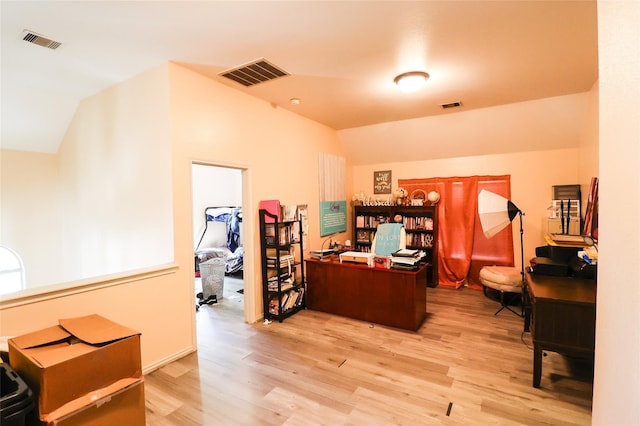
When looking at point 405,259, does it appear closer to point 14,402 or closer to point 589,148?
point 589,148

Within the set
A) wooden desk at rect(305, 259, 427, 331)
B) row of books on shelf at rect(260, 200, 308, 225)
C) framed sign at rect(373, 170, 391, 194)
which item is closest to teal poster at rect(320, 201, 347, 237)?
row of books on shelf at rect(260, 200, 308, 225)

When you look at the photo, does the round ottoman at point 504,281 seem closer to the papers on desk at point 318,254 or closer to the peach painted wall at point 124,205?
the papers on desk at point 318,254

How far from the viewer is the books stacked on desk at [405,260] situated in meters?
3.49

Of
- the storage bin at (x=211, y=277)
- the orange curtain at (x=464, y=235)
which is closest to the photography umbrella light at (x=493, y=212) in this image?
the orange curtain at (x=464, y=235)

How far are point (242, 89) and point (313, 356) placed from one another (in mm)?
3099

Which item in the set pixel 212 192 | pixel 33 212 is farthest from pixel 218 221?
pixel 33 212

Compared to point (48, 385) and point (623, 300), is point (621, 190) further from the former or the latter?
point (48, 385)

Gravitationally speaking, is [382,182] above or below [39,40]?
below

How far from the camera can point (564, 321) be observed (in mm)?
2154

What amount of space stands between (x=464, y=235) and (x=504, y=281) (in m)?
1.27

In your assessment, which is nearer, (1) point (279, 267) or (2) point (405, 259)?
(2) point (405, 259)

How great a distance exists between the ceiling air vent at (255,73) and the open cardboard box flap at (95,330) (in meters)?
2.47

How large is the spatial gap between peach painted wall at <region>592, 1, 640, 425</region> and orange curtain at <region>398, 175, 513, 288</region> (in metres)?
4.21

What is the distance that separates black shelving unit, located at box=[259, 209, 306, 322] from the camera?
374cm
